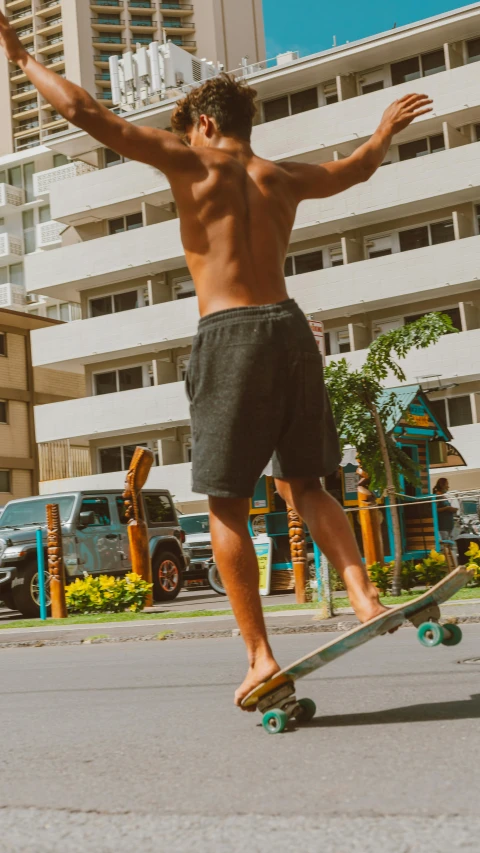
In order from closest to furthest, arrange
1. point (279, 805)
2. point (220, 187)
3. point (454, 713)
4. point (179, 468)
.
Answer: point (279, 805), point (454, 713), point (220, 187), point (179, 468)

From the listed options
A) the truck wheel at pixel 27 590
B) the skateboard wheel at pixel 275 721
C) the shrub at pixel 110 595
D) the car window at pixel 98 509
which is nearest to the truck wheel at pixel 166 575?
the car window at pixel 98 509

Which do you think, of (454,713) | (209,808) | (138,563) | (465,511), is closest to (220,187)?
(454,713)

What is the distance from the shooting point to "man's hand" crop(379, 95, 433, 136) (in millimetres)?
4789

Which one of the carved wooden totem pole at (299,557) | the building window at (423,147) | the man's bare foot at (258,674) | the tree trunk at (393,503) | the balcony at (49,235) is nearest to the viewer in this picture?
the man's bare foot at (258,674)

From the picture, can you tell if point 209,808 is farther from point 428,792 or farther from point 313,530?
point 313,530

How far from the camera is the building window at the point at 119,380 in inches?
1923

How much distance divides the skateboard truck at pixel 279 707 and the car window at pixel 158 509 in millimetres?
16173

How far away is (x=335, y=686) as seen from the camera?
4738 millimetres

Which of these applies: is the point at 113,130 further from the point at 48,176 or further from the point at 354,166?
the point at 48,176

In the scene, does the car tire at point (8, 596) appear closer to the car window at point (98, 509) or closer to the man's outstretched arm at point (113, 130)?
the car window at point (98, 509)

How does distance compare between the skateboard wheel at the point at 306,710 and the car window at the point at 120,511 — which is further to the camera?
the car window at the point at 120,511

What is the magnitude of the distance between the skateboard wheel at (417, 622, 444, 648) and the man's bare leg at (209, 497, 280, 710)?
49cm

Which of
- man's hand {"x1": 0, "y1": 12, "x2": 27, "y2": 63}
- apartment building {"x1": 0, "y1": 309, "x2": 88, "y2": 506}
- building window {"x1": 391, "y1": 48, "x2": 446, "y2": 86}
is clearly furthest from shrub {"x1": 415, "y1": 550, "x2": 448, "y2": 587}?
apartment building {"x1": 0, "y1": 309, "x2": 88, "y2": 506}

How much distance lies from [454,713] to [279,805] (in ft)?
4.15
